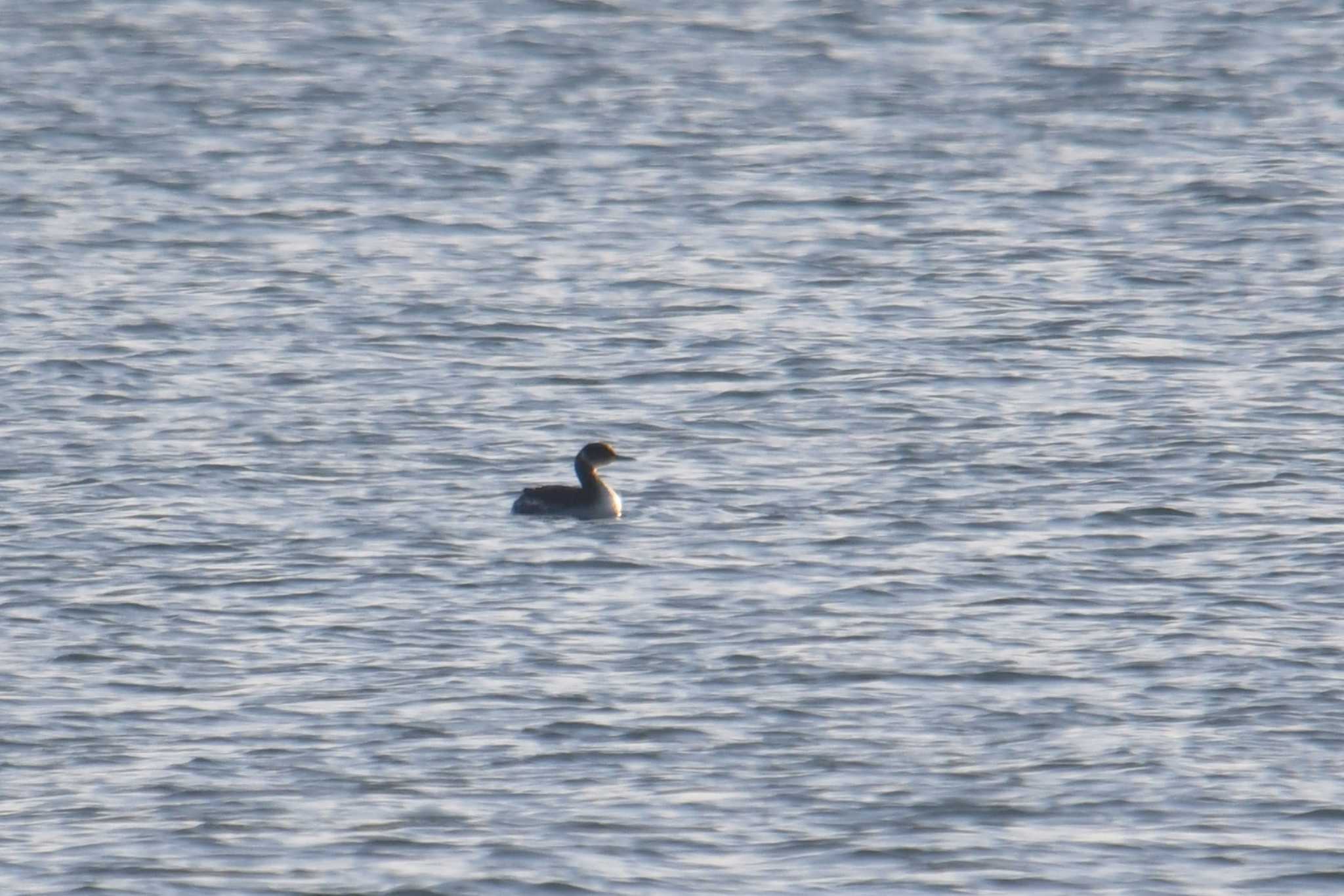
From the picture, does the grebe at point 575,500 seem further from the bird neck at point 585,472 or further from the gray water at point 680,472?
the gray water at point 680,472

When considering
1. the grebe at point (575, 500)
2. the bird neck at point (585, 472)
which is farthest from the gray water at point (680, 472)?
the bird neck at point (585, 472)

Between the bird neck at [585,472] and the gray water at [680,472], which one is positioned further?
the bird neck at [585,472]

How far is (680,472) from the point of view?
19844 millimetres

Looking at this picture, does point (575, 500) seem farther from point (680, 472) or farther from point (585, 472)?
point (680, 472)

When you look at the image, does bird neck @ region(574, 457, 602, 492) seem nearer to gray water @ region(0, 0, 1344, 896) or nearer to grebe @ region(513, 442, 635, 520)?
grebe @ region(513, 442, 635, 520)

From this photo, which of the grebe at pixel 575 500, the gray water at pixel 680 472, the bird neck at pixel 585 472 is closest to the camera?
the gray water at pixel 680 472

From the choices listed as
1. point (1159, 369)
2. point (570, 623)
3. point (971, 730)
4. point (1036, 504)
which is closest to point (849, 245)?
point (1159, 369)

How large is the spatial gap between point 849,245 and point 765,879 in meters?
17.4

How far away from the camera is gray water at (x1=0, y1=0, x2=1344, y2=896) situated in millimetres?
12234

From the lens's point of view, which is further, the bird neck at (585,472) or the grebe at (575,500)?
the bird neck at (585,472)

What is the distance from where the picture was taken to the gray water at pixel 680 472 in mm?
12234

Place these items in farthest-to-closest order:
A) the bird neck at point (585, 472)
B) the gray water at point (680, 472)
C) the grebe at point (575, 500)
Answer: the bird neck at point (585, 472)
the grebe at point (575, 500)
the gray water at point (680, 472)

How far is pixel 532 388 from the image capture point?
73.4ft

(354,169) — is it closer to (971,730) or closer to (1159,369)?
(1159,369)
